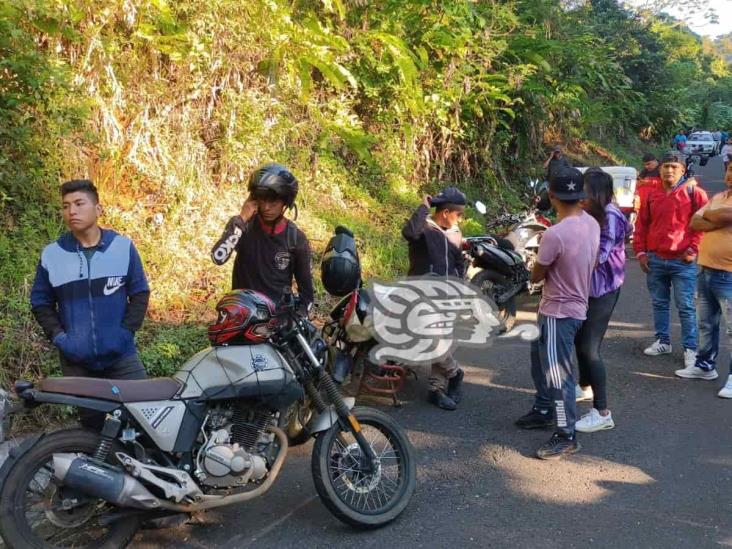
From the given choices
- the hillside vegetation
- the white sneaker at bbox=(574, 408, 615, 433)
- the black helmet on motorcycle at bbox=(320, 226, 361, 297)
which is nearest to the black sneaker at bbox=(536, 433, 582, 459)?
the white sneaker at bbox=(574, 408, 615, 433)

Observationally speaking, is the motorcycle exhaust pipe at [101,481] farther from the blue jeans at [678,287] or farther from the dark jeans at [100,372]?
the blue jeans at [678,287]

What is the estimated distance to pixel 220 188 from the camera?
771cm

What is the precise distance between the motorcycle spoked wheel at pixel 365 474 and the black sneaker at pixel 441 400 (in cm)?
158

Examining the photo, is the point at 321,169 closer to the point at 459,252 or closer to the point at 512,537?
the point at 459,252

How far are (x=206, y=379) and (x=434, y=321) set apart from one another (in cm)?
252

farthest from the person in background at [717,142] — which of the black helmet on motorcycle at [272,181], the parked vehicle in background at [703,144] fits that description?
the black helmet on motorcycle at [272,181]

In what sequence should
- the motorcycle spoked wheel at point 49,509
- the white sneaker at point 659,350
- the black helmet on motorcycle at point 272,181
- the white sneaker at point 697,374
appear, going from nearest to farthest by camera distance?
the motorcycle spoked wheel at point 49,509 → the black helmet on motorcycle at point 272,181 → the white sneaker at point 697,374 → the white sneaker at point 659,350

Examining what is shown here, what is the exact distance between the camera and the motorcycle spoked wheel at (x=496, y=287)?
7.50m

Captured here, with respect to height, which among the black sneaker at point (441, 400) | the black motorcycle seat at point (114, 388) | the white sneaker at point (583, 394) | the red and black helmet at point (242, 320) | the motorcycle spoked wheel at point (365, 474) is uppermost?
the red and black helmet at point (242, 320)

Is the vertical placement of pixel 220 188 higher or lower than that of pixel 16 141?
lower

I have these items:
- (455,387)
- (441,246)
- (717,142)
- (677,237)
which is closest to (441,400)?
(455,387)

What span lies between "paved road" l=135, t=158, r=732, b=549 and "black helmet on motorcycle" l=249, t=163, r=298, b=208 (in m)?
1.74

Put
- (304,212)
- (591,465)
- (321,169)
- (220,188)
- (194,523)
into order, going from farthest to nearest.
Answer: (321,169), (304,212), (220,188), (591,465), (194,523)

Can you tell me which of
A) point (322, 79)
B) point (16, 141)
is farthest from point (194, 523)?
point (322, 79)
